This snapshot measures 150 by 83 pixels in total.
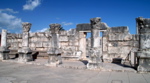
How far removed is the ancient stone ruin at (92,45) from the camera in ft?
24.2

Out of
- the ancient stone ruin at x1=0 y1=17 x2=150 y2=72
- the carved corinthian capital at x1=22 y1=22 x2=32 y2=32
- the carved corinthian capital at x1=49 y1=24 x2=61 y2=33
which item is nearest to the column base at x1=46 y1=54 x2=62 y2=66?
the ancient stone ruin at x1=0 y1=17 x2=150 y2=72

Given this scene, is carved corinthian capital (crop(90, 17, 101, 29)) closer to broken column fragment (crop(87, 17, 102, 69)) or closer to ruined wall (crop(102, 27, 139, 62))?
broken column fragment (crop(87, 17, 102, 69))

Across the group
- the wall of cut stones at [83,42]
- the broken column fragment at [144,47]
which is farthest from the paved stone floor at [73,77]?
the wall of cut stones at [83,42]

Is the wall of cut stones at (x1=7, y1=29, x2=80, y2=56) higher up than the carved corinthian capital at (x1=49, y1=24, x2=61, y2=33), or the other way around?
the carved corinthian capital at (x1=49, y1=24, x2=61, y2=33)

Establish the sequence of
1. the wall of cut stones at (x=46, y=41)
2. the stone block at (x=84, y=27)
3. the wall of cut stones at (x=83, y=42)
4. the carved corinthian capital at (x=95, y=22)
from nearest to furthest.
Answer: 1. the carved corinthian capital at (x=95, y=22)
2. the wall of cut stones at (x=83, y=42)
3. the stone block at (x=84, y=27)
4. the wall of cut stones at (x=46, y=41)

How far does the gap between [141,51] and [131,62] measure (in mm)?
Answer: 1795

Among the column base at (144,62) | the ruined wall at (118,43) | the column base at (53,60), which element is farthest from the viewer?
the ruined wall at (118,43)

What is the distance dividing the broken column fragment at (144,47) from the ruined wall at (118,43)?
9.80 feet

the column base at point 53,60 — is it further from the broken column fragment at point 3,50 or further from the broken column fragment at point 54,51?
the broken column fragment at point 3,50

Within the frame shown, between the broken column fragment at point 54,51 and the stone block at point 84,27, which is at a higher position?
the stone block at point 84,27

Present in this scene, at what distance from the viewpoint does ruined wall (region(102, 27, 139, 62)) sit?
34.1 feet

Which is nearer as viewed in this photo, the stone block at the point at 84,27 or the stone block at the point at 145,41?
the stone block at the point at 145,41

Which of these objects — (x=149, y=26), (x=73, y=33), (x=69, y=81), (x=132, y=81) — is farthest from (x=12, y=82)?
(x=73, y=33)

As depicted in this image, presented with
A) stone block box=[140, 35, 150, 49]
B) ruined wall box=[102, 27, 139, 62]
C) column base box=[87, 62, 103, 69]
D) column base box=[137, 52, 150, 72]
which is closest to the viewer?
column base box=[137, 52, 150, 72]
